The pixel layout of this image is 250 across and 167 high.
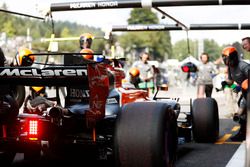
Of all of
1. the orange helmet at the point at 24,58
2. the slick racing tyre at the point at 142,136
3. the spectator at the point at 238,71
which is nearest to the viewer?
the slick racing tyre at the point at 142,136

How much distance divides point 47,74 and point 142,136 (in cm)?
102

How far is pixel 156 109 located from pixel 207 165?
1805mm

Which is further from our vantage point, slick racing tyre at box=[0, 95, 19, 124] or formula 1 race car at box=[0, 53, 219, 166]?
slick racing tyre at box=[0, 95, 19, 124]

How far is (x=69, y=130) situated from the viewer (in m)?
5.25

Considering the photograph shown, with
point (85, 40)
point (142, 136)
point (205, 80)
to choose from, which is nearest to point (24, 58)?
point (85, 40)

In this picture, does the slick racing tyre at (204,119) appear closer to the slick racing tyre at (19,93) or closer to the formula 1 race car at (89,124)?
the formula 1 race car at (89,124)

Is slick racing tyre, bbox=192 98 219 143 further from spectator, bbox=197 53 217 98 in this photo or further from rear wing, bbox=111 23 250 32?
spectator, bbox=197 53 217 98

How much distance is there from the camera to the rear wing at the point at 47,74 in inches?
185

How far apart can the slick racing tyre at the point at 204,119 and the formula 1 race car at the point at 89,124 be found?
2070 mm

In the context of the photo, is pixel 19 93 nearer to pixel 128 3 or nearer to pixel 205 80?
pixel 128 3

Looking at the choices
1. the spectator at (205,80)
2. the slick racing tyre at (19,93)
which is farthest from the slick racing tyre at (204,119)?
the spectator at (205,80)

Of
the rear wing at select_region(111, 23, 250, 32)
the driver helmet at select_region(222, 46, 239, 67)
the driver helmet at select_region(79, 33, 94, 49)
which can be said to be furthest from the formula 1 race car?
the rear wing at select_region(111, 23, 250, 32)

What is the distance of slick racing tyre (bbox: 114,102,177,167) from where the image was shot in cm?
443

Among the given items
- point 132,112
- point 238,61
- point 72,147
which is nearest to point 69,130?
point 72,147
